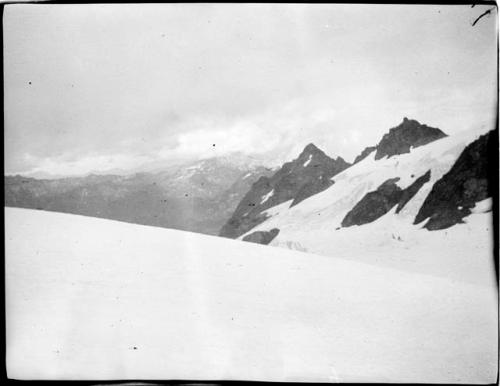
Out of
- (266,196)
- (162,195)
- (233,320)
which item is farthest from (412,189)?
(162,195)

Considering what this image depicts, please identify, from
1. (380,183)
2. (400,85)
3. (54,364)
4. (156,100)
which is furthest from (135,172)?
(400,85)

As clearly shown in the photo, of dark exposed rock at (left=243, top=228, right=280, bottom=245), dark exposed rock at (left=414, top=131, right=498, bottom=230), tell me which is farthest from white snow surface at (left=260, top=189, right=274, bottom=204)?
dark exposed rock at (left=414, top=131, right=498, bottom=230)

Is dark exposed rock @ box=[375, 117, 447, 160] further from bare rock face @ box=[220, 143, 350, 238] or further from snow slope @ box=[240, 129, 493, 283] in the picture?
bare rock face @ box=[220, 143, 350, 238]

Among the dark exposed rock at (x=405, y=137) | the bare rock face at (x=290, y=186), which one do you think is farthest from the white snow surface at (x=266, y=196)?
the dark exposed rock at (x=405, y=137)

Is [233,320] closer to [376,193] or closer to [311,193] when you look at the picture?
[311,193]

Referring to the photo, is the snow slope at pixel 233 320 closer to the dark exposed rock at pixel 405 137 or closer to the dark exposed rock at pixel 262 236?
the dark exposed rock at pixel 262 236
